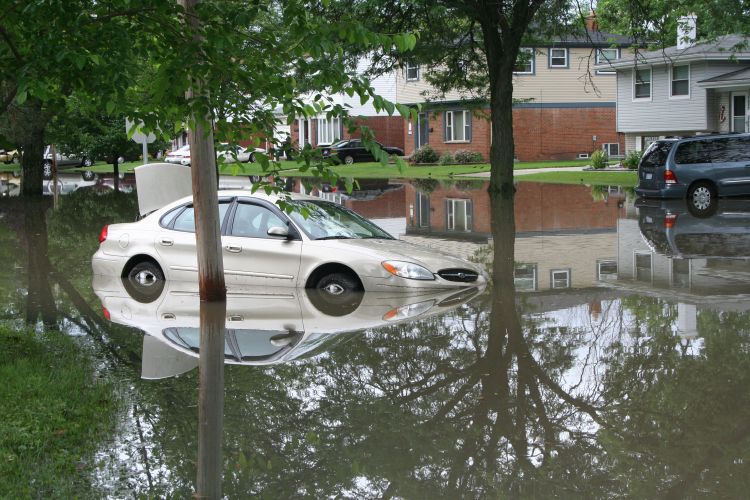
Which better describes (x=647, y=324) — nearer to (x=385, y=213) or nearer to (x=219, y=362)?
(x=219, y=362)

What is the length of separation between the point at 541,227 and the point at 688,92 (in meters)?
23.2

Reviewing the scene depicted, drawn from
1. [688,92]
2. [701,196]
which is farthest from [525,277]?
[688,92]

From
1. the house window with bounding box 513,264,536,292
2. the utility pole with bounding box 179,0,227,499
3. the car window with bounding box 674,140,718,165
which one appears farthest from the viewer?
the car window with bounding box 674,140,718,165

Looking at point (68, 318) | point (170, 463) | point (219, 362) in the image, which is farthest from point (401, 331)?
point (170, 463)

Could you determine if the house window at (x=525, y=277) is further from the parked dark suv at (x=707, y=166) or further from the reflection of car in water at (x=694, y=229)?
the parked dark suv at (x=707, y=166)

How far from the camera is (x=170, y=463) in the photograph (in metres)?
6.44

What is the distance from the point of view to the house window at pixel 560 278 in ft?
45.6

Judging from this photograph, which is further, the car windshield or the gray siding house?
the gray siding house

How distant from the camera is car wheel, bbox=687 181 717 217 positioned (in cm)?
2635

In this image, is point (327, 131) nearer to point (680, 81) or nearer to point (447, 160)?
point (447, 160)

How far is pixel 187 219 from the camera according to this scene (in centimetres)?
1423

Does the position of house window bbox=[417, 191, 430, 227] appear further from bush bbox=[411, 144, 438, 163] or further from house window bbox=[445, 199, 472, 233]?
bush bbox=[411, 144, 438, 163]

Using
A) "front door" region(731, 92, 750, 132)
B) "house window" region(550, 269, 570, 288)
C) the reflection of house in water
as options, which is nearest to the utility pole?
the reflection of house in water

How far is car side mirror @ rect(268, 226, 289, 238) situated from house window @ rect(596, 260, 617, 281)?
170 inches
